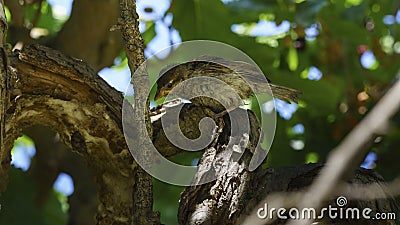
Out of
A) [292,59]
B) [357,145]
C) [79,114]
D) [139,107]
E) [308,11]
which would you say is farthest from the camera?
[292,59]

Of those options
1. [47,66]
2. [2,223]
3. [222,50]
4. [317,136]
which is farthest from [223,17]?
[47,66]

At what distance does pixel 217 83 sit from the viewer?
1200mm

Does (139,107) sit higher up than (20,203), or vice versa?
(20,203)

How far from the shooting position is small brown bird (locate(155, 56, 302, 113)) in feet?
3.93

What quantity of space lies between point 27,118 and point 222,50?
17.9 inches

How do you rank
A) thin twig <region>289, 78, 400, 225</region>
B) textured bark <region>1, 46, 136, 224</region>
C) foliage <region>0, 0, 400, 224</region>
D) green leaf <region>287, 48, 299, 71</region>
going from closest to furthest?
thin twig <region>289, 78, 400, 225</region>
textured bark <region>1, 46, 136, 224</region>
foliage <region>0, 0, 400, 224</region>
green leaf <region>287, 48, 299, 71</region>

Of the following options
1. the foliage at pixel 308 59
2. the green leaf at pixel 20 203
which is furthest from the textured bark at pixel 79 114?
the green leaf at pixel 20 203

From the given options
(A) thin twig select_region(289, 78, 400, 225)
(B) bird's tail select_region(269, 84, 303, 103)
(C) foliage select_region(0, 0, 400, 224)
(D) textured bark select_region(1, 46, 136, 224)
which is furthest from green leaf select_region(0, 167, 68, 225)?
(A) thin twig select_region(289, 78, 400, 225)

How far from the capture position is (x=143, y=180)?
3.70ft

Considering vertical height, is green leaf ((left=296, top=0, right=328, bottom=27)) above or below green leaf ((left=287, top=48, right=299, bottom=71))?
below

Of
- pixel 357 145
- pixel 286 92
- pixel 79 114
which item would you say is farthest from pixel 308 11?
pixel 357 145

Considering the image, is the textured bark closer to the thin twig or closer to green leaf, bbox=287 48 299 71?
the thin twig

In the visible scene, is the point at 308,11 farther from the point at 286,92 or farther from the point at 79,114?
the point at 79,114

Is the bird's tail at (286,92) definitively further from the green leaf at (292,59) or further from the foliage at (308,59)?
the green leaf at (292,59)
